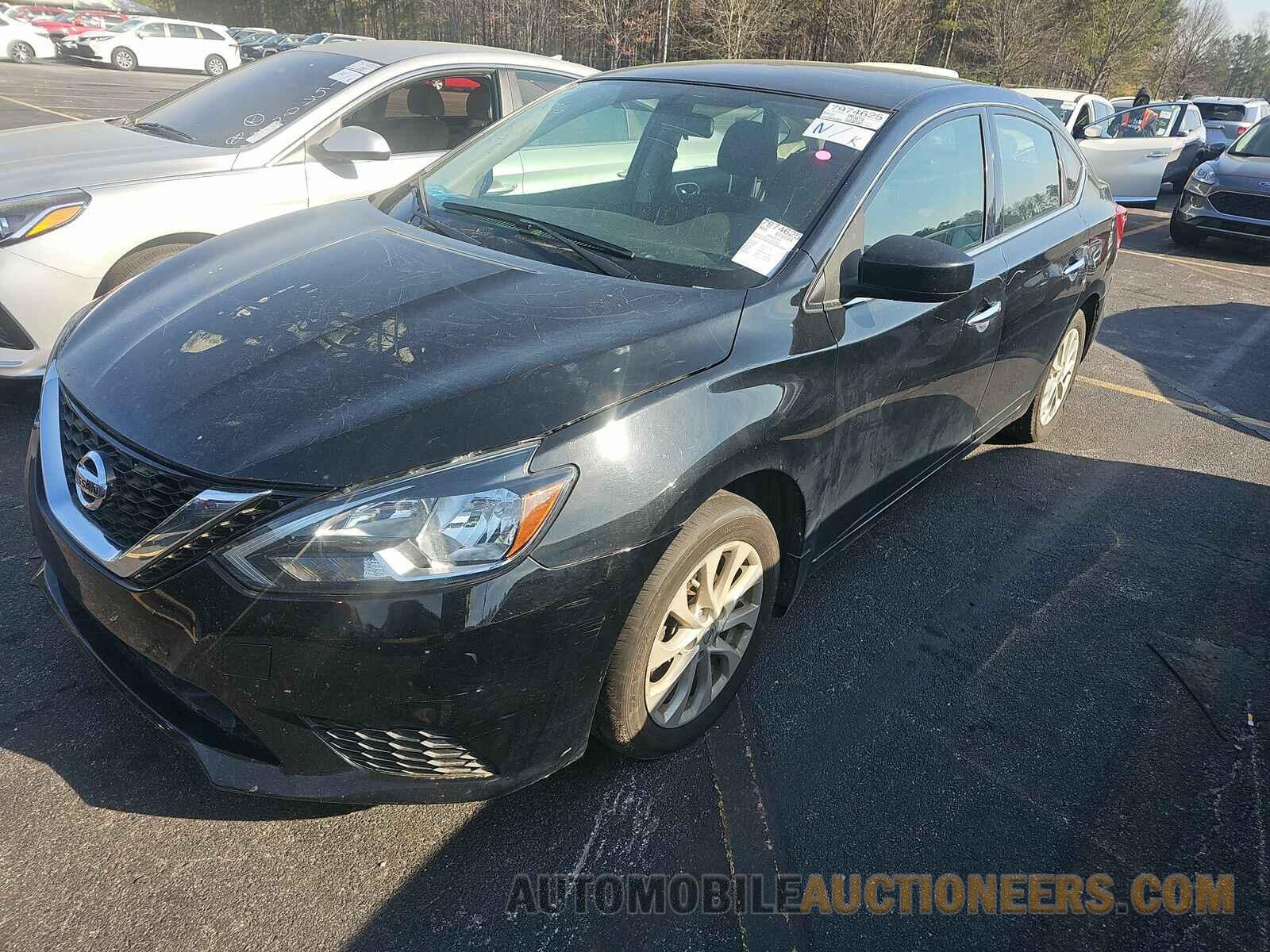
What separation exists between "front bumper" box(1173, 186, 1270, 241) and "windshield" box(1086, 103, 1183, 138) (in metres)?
1.95

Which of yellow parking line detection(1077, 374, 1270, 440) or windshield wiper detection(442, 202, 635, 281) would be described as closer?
windshield wiper detection(442, 202, 635, 281)

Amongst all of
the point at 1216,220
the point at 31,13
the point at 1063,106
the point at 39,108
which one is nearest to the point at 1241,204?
the point at 1216,220

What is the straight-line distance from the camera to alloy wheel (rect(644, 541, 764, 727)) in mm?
2230

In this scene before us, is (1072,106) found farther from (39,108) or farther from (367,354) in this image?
(39,108)

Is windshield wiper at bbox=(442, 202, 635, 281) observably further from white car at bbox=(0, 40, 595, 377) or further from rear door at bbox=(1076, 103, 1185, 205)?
rear door at bbox=(1076, 103, 1185, 205)

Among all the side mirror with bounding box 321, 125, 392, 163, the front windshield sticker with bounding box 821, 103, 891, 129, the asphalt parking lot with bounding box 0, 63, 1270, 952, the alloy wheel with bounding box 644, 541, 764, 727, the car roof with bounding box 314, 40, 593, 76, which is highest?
the front windshield sticker with bounding box 821, 103, 891, 129

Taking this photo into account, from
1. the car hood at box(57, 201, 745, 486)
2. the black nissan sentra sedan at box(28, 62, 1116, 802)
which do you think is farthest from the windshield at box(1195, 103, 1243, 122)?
the car hood at box(57, 201, 745, 486)

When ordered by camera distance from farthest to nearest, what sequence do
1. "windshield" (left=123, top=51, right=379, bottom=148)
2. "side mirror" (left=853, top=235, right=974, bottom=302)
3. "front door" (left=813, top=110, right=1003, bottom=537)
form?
"windshield" (left=123, top=51, right=379, bottom=148)
"front door" (left=813, top=110, right=1003, bottom=537)
"side mirror" (left=853, top=235, right=974, bottom=302)

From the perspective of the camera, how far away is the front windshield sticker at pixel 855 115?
9.17 feet

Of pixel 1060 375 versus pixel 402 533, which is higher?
pixel 402 533

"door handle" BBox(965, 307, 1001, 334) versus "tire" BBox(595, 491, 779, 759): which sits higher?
"door handle" BBox(965, 307, 1001, 334)

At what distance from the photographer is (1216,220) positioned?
1023 cm

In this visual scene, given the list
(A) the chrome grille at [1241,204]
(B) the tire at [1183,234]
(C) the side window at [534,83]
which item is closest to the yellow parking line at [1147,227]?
(B) the tire at [1183,234]

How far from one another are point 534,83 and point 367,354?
Answer: 4.00 metres
